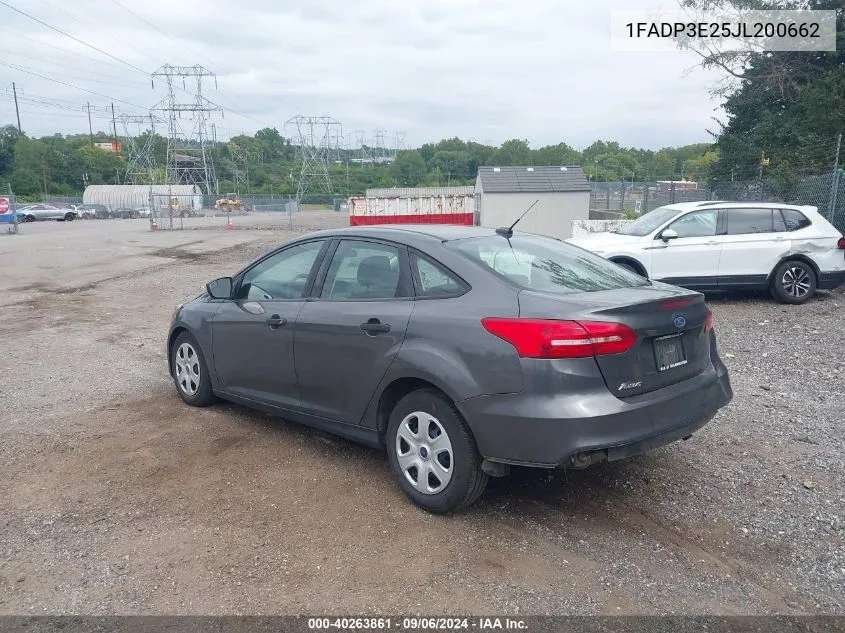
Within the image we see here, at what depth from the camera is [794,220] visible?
10719 millimetres

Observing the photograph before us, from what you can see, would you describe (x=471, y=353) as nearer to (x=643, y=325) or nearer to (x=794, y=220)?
(x=643, y=325)

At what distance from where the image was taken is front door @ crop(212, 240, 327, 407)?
483cm

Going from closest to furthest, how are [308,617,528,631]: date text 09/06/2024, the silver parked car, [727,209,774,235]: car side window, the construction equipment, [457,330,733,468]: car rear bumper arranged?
1. [308,617,528,631]: date text 09/06/2024
2. [457,330,733,468]: car rear bumper
3. [727,209,774,235]: car side window
4. the silver parked car
5. the construction equipment

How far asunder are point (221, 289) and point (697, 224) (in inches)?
317

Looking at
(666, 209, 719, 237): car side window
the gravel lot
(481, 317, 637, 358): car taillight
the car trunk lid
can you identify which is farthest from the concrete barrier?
(481, 317, 637, 358): car taillight

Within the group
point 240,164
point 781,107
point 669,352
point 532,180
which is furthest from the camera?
point 240,164

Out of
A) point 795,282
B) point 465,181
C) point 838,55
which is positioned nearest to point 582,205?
point 838,55

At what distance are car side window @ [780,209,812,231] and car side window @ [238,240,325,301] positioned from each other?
8.68m

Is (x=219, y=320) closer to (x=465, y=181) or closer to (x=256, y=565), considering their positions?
(x=256, y=565)

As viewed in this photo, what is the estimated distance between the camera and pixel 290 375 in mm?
4797

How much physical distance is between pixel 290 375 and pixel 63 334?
6031 millimetres

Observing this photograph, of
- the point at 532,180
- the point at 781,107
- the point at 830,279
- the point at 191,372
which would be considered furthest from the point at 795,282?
the point at 532,180

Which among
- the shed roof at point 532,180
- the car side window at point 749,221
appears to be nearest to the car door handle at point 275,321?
the car side window at point 749,221

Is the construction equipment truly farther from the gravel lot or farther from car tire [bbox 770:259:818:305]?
the gravel lot
